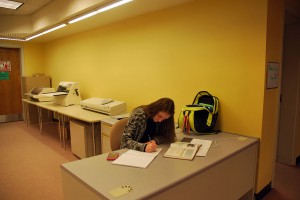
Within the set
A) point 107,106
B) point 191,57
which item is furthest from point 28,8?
point 191,57

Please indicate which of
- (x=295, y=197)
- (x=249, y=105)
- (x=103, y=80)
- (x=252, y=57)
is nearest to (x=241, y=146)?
(x=249, y=105)

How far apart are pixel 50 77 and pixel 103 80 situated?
8.45 ft

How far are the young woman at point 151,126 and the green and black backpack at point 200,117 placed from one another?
0.35 metres

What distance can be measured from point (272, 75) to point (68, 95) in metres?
3.42

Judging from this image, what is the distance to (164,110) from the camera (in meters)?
1.90

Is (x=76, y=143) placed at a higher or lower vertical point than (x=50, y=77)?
lower

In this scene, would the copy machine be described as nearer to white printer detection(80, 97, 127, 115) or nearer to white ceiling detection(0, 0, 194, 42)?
white printer detection(80, 97, 127, 115)

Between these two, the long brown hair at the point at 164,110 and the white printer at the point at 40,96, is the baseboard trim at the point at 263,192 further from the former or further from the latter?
the white printer at the point at 40,96

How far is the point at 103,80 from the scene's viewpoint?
13.5 ft

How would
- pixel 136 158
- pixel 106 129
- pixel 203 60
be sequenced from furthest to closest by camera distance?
pixel 106 129 < pixel 203 60 < pixel 136 158

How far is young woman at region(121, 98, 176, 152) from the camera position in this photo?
1898 mm

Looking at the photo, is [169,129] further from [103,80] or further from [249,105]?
[103,80]

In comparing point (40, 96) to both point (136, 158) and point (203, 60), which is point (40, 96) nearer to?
point (203, 60)

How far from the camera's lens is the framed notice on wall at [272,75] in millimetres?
2179
